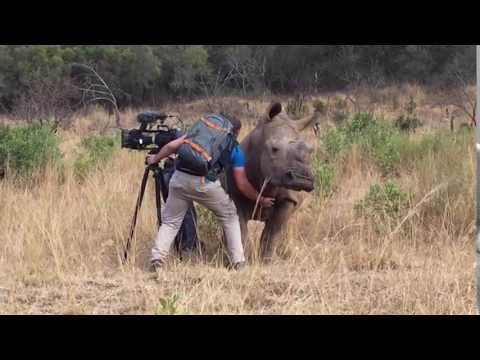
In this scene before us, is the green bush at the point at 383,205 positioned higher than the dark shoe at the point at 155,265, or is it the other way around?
the green bush at the point at 383,205

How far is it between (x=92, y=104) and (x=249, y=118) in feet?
21.4

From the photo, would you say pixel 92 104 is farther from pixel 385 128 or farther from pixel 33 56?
pixel 385 128

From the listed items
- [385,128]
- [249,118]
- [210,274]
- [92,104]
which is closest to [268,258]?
[210,274]

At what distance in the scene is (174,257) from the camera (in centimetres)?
616

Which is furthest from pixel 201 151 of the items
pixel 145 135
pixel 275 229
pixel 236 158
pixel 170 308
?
pixel 170 308

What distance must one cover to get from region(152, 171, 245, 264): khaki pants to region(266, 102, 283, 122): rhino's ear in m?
0.74

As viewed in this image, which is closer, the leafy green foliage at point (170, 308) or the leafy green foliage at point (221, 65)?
the leafy green foliage at point (170, 308)

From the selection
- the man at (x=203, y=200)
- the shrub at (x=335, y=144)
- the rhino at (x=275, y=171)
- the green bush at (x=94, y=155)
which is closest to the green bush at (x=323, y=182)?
the shrub at (x=335, y=144)

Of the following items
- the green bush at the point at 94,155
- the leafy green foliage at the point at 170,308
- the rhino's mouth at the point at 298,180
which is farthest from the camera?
the green bush at the point at 94,155

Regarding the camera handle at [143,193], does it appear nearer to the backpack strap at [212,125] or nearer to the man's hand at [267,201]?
the backpack strap at [212,125]

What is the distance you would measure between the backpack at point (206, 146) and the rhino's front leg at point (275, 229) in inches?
26.5

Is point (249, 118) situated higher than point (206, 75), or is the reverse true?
point (206, 75)

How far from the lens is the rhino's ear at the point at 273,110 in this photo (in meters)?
5.84

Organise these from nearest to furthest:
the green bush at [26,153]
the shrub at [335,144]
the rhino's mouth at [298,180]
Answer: the rhino's mouth at [298,180] → the green bush at [26,153] → the shrub at [335,144]
